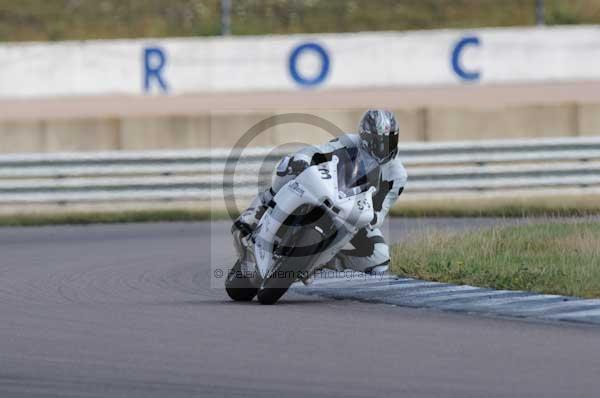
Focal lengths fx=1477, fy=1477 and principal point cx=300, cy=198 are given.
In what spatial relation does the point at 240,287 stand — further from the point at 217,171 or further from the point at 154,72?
the point at 154,72

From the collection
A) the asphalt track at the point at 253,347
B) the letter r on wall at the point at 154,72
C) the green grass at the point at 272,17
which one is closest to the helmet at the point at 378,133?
the asphalt track at the point at 253,347

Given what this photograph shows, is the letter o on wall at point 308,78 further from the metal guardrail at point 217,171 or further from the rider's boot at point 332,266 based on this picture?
the rider's boot at point 332,266

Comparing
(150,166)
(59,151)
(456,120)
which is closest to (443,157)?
(456,120)

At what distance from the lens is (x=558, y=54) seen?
28.0 metres

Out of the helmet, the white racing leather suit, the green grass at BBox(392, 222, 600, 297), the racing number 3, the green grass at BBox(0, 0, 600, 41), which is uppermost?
the green grass at BBox(0, 0, 600, 41)

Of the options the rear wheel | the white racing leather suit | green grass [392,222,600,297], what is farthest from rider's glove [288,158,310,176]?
green grass [392,222,600,297]

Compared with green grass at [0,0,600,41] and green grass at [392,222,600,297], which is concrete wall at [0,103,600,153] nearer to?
green grass at [392,222,600,297]

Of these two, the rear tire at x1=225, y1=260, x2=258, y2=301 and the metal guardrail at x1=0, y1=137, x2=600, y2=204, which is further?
the metal guardrail at x1=0, y1=137, x2=600, y2=204

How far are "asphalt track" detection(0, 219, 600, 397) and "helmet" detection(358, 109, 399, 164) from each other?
1133 millimetres

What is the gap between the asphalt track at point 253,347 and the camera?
7105mm

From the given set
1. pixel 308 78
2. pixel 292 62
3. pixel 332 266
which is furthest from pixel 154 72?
pixel 332 266

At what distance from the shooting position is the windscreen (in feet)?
34.5

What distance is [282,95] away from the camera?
95.0 ft

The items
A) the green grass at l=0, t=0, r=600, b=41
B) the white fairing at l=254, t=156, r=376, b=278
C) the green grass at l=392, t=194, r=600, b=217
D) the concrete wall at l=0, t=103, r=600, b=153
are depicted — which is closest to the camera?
the white fairing at l=254, t=156, r=376, b=278
